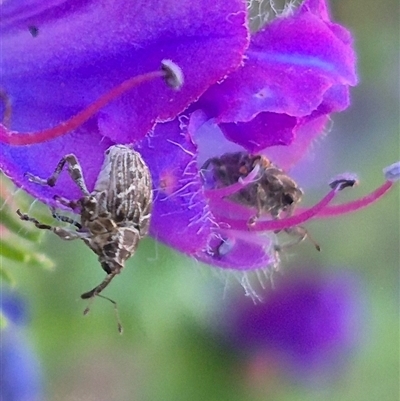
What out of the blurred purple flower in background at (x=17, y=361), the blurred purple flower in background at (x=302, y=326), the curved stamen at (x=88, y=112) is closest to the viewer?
the curved stamen at (x=88, y=112)

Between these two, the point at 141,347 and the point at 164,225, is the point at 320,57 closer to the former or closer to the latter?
the point at 164,225

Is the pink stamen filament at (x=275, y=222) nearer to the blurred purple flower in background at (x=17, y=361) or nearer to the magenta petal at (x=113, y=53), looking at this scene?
the magenta petal at (x=113, y=53)

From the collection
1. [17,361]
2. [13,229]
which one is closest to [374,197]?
[13,229]

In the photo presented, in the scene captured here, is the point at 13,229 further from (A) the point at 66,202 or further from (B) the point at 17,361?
(B) the point at 17,361

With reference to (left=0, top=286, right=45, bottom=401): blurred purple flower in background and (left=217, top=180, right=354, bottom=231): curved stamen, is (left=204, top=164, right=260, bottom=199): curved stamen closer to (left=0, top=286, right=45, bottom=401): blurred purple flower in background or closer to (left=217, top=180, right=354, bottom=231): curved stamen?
(left=217, top=180, right=354, bottom=231): curved stamen

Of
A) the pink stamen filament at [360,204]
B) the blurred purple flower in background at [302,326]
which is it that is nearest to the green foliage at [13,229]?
the pink stamen filament at [360,204]

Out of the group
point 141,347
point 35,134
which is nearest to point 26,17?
point 35,134
